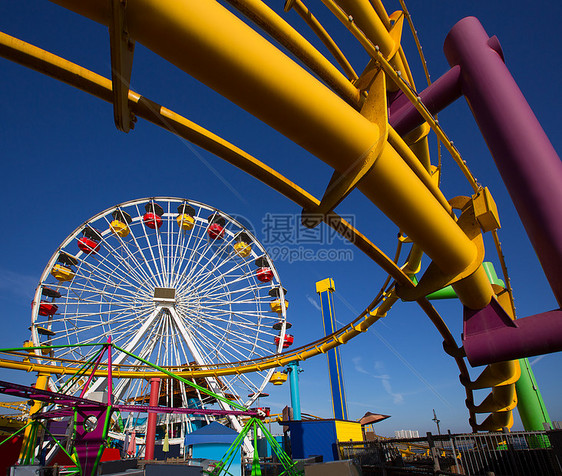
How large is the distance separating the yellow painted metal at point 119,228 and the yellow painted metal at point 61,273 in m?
3.16

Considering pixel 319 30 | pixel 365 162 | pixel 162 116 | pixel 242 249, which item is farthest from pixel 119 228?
pixel 365 162

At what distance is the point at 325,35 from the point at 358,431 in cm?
1635

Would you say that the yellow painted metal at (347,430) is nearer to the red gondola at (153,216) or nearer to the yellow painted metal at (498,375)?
the yellow painted metal at (498,375)

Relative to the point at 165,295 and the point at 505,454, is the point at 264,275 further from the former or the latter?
the point at 505,454

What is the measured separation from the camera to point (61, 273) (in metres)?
18.1

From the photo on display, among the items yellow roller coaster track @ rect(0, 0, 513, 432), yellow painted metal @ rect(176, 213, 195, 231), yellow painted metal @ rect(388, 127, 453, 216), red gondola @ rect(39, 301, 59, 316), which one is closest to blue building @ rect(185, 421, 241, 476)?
red gondola @ rect(39, 301, 59, 316)

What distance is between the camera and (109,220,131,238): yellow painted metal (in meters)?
19.5

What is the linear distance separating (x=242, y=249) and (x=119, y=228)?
7288 mm

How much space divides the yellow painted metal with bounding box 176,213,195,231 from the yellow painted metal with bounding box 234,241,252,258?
3.03 metres

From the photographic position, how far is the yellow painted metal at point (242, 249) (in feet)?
69.5

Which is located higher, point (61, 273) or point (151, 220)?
point (151, 220)

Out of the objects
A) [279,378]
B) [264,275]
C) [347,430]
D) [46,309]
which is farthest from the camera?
[264,275]

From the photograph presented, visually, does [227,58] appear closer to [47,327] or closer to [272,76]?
[272,76]

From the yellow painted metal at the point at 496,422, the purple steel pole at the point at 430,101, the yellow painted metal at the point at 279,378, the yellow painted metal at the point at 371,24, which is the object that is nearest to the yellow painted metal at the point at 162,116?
the purple steel pole at the point at 430,101
